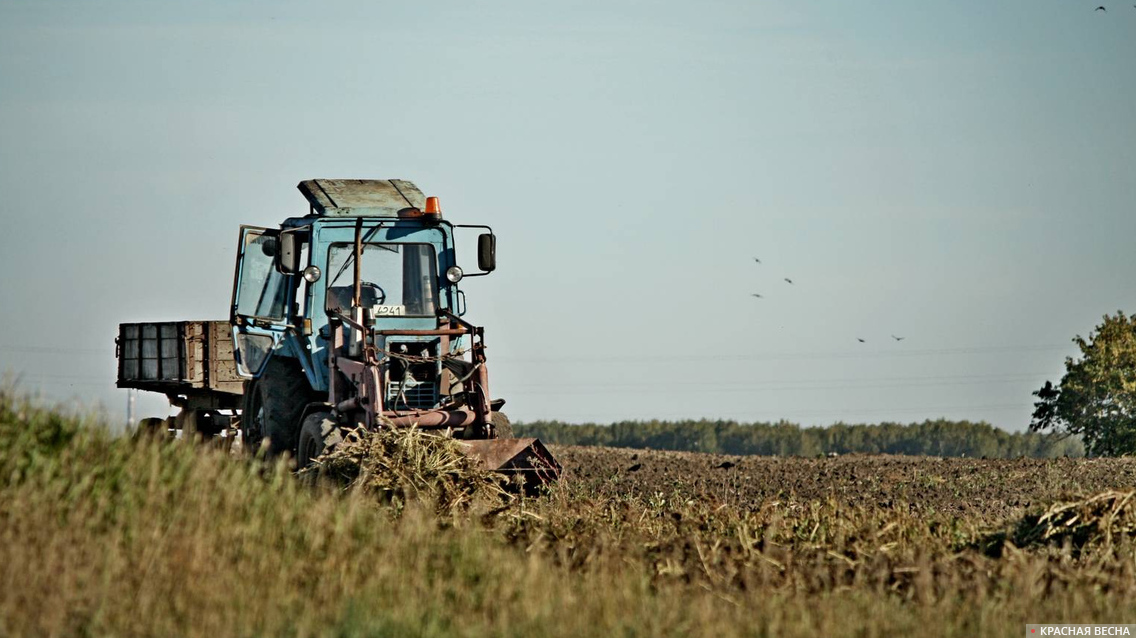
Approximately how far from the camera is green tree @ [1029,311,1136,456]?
132 feet

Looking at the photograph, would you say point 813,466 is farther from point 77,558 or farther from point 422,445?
point 77,558

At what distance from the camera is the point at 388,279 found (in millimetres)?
13625

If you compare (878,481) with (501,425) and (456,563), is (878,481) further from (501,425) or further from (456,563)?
(456,563)

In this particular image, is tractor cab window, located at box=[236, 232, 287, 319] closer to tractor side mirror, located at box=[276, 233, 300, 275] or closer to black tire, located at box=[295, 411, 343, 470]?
tractor side mirror, located at box=[276, 233, 300, 275]

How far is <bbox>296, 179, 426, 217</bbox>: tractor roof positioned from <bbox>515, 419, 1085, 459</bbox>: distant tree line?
47081 millimetres

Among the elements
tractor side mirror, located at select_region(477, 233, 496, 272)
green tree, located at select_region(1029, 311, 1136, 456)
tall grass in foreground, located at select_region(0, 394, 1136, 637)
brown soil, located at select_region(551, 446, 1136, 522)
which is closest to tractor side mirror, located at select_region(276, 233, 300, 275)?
tractor side mirror, located at select_region(477, 233, 496, 272)

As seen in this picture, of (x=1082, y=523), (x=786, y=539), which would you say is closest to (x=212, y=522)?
(x=786, y=539)

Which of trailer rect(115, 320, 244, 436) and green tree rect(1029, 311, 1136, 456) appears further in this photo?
green tree rect(1029, 311, 1136, 456)

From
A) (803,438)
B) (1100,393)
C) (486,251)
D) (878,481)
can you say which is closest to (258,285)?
(486,251)

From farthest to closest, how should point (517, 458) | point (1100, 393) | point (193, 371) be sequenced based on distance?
point (1100, 393), point (193, 371), point (517, 458)

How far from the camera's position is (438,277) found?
45.2 feet

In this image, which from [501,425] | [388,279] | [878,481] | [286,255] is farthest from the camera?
[878,481]

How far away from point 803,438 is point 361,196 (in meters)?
52.7

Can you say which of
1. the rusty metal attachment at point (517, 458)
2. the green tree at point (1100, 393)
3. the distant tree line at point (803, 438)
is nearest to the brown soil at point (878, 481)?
the rusty metal attachment at point (517, 458)
